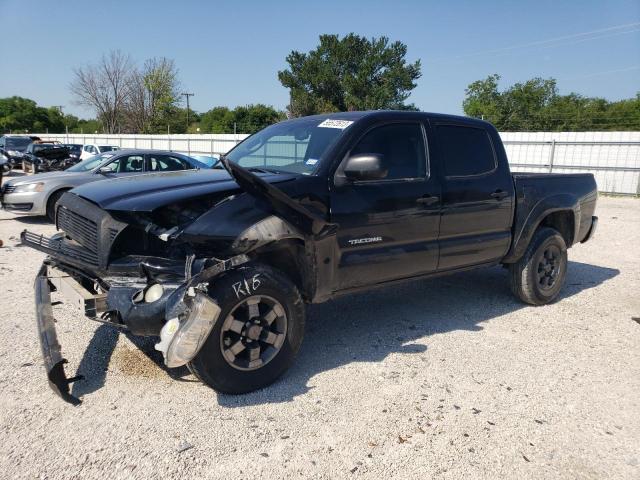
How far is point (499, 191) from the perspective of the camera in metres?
4.68

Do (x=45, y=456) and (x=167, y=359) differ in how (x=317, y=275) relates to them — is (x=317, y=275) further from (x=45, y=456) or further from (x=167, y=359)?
(x=45, y=456)

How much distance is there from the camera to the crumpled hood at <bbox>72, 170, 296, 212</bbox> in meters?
3.11

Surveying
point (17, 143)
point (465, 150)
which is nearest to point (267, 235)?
point (465, 150)

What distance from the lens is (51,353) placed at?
3.10 meters

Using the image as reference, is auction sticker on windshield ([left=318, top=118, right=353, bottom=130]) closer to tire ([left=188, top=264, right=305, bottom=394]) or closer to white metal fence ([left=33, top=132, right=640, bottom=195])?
tire ([left=188, top=264, right=305, bottom=394])

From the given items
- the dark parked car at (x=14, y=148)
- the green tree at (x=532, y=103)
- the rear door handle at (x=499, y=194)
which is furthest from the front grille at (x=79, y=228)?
the green tree at (x=532, y=103)

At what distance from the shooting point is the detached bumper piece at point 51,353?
9.93 feet

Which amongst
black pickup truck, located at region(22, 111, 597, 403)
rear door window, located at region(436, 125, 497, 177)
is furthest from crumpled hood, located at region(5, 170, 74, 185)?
rear door window, located at region(436, 125, 497, 177)

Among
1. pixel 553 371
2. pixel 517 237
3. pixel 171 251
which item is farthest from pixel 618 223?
pixel 171 251

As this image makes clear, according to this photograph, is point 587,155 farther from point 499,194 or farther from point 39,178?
point 39,178

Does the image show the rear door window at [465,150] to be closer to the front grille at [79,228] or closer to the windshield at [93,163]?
the front grille at [79,228]

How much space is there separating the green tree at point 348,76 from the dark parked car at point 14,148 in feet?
76.6

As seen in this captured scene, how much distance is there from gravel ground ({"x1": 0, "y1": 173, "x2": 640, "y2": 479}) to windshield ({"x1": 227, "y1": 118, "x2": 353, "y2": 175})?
154 cm

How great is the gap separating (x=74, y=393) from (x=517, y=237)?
4134mm
